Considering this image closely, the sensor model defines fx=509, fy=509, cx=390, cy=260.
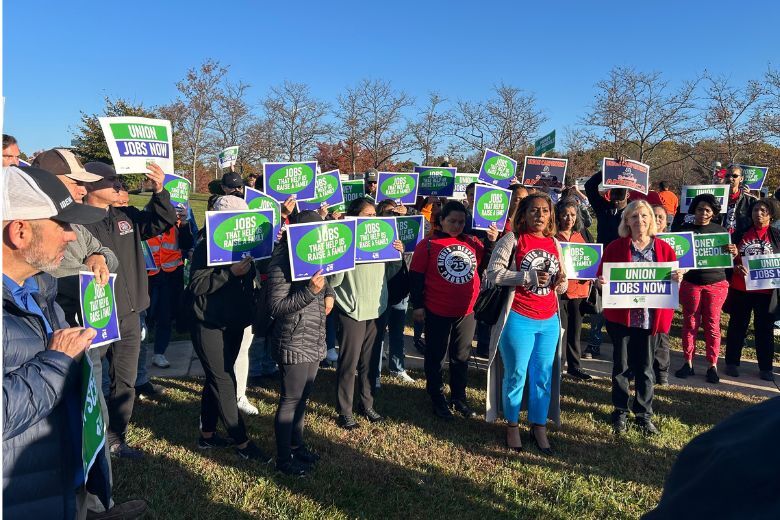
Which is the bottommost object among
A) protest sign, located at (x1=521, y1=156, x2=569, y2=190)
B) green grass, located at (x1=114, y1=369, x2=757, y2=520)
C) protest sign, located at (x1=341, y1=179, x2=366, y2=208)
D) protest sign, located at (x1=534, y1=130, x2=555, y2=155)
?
green grass, located at (x1=114, y1=369, x2=757, y2=520)

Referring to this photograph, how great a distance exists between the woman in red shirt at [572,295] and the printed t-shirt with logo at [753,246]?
182 centimetres

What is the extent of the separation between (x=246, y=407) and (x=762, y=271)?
6.14 m

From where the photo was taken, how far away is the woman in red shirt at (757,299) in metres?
6.23

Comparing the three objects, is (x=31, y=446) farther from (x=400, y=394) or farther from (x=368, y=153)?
(x=368, y=153)

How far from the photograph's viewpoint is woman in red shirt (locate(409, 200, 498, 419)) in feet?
16.8

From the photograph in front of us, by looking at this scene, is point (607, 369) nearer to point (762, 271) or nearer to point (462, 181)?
point (762, 271)

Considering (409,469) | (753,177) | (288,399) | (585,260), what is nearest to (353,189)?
(585,260)

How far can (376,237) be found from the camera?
4.79m

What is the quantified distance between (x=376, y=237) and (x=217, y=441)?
2264 millimetres

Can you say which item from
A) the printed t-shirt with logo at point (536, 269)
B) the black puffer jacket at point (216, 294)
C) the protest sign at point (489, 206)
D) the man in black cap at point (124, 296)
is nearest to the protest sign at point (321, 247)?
the black puffer jacket at point (216, 294)

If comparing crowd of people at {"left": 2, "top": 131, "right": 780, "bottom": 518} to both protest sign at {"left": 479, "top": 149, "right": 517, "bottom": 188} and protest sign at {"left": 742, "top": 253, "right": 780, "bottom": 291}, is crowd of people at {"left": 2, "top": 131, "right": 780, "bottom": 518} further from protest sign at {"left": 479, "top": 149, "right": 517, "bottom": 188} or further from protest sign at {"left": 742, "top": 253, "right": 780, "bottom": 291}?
protest sign at {"left": 479, "top": 149, "right": 517, "bottom": 188}

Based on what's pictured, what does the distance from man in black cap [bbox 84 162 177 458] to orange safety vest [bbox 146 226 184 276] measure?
1.99 metres

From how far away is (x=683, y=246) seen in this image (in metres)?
5.55

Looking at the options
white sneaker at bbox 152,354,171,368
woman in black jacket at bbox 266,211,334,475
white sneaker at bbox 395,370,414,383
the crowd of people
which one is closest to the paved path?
white sneaker at bbox 152,354,171,368
